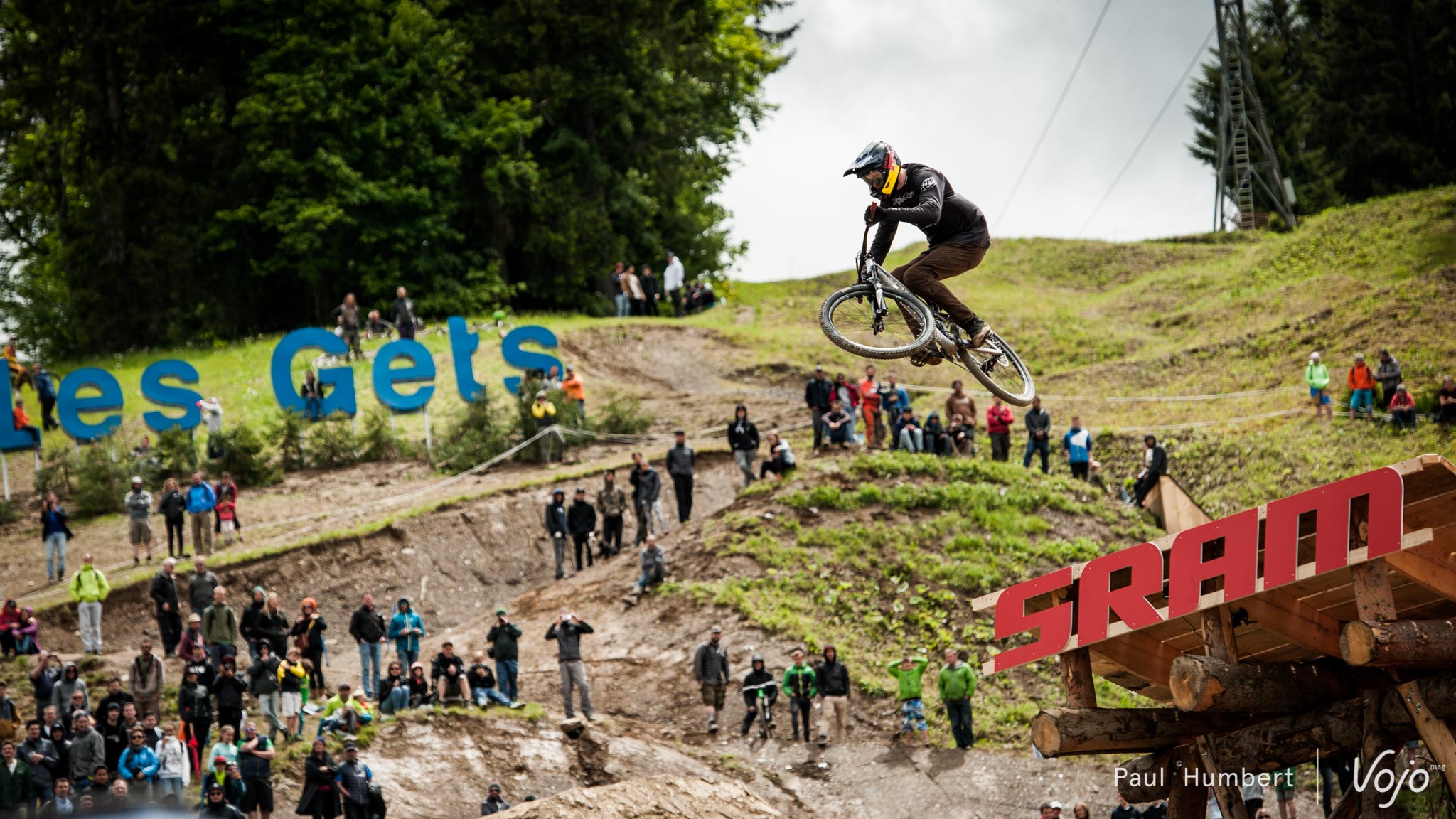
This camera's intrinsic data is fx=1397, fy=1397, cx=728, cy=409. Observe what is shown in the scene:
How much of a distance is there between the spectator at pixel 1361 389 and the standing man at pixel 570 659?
1828cm

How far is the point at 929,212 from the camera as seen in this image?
37.7ft

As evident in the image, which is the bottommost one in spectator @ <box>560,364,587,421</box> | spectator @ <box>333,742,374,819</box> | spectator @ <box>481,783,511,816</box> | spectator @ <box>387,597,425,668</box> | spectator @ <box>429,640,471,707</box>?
spectator @ <box>481,783,511,816</box>

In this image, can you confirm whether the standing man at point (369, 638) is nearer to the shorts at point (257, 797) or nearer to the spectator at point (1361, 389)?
the shorts at point (257, 797)

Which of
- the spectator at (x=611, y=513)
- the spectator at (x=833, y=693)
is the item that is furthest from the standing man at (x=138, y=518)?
the spectator at (x=833, y=693)

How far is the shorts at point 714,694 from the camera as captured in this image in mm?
21438

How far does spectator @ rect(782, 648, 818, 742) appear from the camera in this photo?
21.0 m

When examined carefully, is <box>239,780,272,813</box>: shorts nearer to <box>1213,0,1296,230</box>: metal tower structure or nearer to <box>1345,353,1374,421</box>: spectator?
<box>1345,353,1374,421</box>: spectator

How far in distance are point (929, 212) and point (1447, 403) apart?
21.0 m

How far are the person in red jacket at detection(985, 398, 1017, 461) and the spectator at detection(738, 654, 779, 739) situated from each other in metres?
10.2

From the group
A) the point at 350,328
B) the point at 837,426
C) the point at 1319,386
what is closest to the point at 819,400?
the point at 837,426

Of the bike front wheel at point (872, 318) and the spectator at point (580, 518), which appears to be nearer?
the bike front wheel at point (872, 318)

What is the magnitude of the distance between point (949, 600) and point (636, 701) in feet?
19.7

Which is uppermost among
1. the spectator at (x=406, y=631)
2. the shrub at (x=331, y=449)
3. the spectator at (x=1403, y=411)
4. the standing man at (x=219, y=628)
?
the shrub at (x=331, y=449)

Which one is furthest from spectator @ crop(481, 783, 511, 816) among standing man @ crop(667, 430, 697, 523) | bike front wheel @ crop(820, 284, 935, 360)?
standing man @ crop(667, 430, 697, 523)
